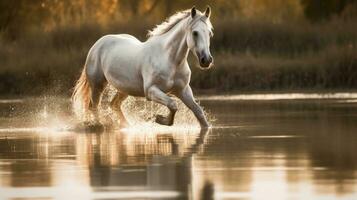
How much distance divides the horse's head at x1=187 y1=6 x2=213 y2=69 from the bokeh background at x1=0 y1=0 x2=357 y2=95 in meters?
15.3

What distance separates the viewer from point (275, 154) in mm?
15719

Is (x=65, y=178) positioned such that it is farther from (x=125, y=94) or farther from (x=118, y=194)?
(x=125, y=94)

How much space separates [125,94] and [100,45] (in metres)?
1.10

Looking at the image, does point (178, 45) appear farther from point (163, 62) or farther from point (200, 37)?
point (200, 37)

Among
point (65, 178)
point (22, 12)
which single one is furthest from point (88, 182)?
point (22, 12)

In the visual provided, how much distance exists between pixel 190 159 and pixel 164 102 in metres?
5.08

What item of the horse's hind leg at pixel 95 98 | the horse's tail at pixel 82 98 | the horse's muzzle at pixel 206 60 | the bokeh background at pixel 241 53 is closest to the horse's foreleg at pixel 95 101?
the horse's hind leg at pixel 95 98

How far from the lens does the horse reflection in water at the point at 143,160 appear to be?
40.9 ft

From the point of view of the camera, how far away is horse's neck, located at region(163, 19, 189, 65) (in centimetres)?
2050

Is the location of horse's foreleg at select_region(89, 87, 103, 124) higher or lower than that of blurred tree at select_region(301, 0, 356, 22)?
lower

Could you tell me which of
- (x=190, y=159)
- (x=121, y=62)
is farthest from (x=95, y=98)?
(x=190, y=159)

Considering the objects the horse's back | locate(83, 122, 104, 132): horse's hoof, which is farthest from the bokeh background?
locate(83, 122, 104, 132): horse's hoof

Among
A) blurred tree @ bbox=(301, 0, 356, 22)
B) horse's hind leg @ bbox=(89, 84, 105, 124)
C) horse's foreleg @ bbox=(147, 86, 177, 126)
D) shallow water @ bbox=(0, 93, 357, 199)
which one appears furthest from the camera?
blurred tree @ bbox=(301, 0, 356, 22)

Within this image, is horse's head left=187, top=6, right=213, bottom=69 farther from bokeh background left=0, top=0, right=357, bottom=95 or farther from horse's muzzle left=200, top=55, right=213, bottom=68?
bokeh background left=0, top=0, right=357, bottom=95
